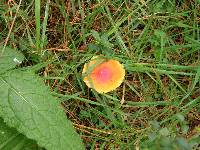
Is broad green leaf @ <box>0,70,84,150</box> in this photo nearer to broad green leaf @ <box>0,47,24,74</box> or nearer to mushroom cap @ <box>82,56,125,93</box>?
broad green leaf @ <box>0,47,24,74</box>

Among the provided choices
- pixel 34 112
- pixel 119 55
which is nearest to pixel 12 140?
pixel 34 112

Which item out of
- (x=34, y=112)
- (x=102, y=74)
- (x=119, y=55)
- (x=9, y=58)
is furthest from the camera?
(x=119, y=55)

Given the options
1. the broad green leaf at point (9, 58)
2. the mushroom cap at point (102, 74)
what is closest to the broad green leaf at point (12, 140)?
the broad green leaf at point (9, 58)

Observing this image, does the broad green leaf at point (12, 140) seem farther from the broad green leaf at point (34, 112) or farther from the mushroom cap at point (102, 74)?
the mushroom cap at point (102, 74)

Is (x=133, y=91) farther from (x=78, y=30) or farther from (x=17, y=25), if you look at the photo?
(x=17, y=25)

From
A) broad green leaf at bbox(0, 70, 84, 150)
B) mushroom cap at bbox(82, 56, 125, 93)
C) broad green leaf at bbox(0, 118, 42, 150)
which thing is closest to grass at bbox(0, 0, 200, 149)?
mushroom cap at bbox(82, 56, 125, 93)

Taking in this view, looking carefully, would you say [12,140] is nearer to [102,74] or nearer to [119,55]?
[102,74]
